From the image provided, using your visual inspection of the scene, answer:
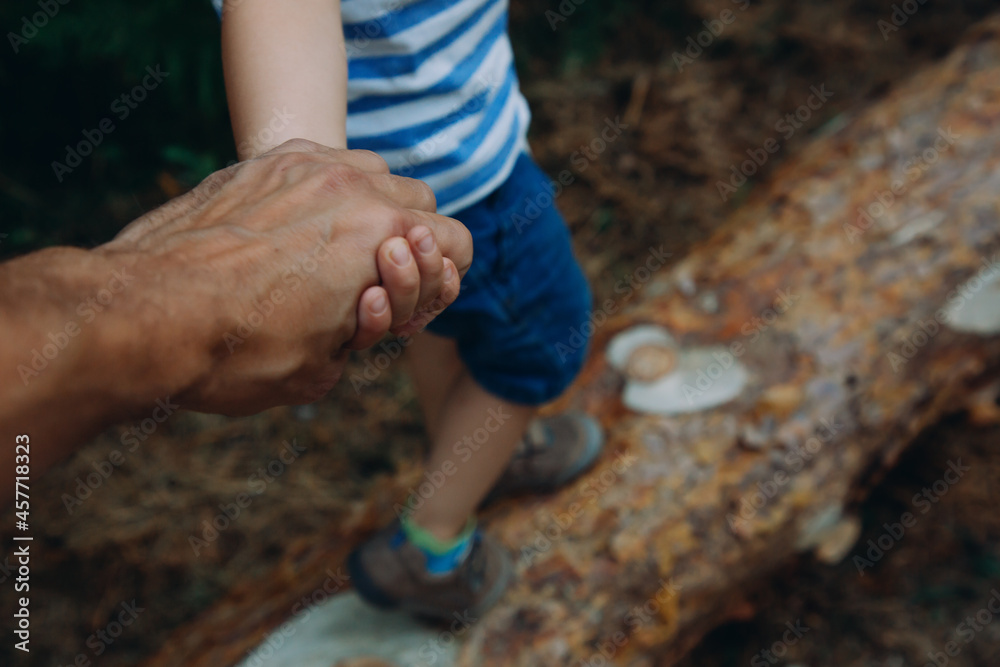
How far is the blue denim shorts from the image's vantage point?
1.21 m

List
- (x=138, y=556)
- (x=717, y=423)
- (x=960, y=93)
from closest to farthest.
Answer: (x=717, y=423) < (x=960, y=93) < (x=138, y=556)

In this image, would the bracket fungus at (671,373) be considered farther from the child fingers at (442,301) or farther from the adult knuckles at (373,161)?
the adult knuckles at (373,161)

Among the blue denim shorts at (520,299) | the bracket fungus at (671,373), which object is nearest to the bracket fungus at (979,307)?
the bracket fungus at (671,373)

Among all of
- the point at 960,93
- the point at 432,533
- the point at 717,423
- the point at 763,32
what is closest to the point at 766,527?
A: the point at 717,423

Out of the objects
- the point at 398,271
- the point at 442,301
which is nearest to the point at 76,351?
the point at 398,271

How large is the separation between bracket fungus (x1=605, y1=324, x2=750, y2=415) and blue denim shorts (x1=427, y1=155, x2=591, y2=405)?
1.10ft

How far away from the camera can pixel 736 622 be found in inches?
77.6

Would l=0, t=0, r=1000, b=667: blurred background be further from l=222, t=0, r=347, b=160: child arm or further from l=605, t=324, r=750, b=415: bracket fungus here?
l=222, t=0, r=347, b=160: child arm

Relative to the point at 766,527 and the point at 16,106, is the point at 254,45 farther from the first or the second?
the point at 16,106

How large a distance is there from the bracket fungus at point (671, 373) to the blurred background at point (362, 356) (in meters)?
0.70

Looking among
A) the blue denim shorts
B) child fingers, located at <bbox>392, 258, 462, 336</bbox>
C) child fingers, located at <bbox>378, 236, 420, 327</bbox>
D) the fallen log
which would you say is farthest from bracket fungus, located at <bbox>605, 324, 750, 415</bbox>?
child fingers, located at <bbox>378, 236, 420, 327</bbox>

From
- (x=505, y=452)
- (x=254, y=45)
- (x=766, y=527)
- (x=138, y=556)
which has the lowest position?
(x=138, y=556)

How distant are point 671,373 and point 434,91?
926 mm

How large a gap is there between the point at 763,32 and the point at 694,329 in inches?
73.7
